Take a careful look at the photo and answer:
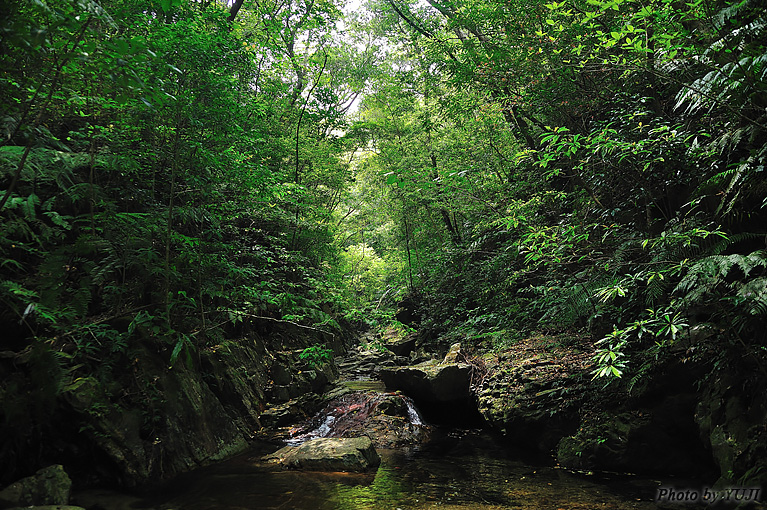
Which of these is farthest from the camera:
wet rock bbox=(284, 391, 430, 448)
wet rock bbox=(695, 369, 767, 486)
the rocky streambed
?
wet rock bbox=(284, 391, 430, 448)

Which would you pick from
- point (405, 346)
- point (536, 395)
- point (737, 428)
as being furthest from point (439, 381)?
point (405, 346)

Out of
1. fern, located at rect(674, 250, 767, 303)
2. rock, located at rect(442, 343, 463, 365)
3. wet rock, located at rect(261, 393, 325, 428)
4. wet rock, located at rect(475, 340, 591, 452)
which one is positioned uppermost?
fern, located at rect(674, 250, 767, 303)

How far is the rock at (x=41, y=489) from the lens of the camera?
373 centimetres

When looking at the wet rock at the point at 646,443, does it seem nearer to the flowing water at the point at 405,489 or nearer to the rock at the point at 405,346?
the flowing water at the point at 405,489

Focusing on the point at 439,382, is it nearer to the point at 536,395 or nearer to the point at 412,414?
the point at 412,414

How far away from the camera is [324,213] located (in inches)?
381

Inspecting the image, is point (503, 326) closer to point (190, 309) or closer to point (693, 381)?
point (693, 381)

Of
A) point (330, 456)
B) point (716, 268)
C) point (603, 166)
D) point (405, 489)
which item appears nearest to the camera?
point (716, 268)

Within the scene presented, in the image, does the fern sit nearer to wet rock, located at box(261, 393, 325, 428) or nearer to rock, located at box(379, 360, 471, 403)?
rock, located at box(379, 360, 471, 403)

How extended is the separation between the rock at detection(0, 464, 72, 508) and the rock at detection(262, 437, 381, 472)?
2.61m

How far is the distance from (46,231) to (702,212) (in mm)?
7934

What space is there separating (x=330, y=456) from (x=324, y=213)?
5725 millimetres

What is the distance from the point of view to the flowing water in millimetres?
4312

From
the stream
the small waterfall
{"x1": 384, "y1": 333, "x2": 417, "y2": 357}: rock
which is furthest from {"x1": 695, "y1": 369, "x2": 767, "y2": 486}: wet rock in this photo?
{"x1": 384, "y1": 333, "x2": 417, "y2": 357}: rock
